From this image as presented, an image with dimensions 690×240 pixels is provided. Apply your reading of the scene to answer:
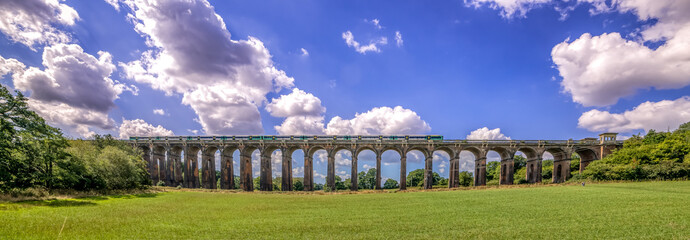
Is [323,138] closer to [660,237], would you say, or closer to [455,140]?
[455,140]

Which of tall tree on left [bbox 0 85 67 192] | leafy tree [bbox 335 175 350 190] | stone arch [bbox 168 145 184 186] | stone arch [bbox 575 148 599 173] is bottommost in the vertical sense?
leafy tree [bbox 335 175 350 190]

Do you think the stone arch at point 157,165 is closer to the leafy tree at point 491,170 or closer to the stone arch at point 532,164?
the stone arch at point 532,164

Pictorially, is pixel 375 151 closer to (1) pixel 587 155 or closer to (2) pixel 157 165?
(1) pixel 587 155

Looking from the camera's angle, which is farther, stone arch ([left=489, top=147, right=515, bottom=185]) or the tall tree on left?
stone arch ([left=489, top=147, right=515, bottom=185])

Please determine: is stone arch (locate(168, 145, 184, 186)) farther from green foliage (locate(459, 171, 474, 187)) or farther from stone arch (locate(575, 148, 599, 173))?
stone arch (locate(575, 148, 599, 173))

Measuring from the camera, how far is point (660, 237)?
9852mm

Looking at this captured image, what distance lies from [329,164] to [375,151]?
29.5 ft

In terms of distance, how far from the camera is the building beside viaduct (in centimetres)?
4816

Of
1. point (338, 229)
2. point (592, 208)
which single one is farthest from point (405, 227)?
point (592, 208)

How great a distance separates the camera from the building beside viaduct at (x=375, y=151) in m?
48.2

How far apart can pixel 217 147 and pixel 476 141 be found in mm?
51102

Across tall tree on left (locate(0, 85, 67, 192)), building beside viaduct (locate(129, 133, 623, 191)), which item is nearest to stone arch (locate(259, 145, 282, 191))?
building beside viaduct (locate(129, 133, 623, 191))

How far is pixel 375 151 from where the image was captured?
164ft

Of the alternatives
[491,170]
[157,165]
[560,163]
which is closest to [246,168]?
[157,165]
